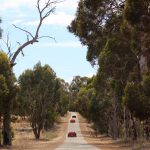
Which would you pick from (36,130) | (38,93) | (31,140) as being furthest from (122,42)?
(38,93)

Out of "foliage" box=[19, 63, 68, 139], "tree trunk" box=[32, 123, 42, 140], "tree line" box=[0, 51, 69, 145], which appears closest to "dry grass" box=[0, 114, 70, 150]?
"tree trunk" box=[32, 123, 42, 140]

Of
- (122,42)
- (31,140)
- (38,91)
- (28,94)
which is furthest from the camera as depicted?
(38,91)

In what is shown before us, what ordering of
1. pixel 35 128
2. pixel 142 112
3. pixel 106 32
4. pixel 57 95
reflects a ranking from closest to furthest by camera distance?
1. pixel 106 32
2. pixel 142 112
3. pixel 35 128
4. pixel 57 95

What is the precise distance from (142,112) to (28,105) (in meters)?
Answer: 38.0

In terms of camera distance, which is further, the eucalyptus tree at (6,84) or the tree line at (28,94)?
the tree line at (28,94)

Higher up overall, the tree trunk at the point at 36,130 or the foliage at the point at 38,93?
the foliage at the point at 38,93

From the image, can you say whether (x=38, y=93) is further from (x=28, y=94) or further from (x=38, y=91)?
(x=28, y=94)

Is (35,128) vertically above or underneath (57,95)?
underneath

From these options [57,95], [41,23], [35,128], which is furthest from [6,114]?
[57,95]

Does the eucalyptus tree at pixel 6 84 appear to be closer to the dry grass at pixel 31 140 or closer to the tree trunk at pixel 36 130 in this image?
the dry grass at pixel 31 140

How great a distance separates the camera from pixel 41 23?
47250 millimetres

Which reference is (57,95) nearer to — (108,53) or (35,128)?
(35,128)

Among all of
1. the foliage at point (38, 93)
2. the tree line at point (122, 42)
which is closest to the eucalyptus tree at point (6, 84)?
the tree line at point (122, 42)

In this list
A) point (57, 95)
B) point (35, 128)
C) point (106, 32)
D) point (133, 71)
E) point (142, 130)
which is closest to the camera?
point (106, 32)
